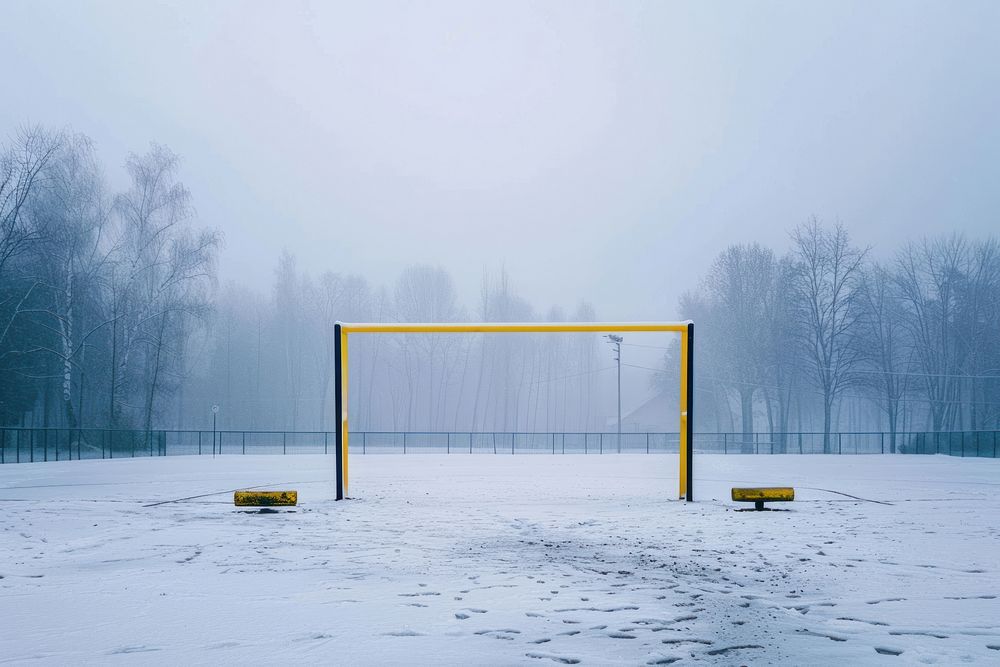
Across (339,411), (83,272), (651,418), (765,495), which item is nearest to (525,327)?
(339,411)

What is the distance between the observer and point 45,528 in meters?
9.11

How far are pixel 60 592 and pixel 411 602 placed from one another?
2942mm

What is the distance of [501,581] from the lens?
610cm

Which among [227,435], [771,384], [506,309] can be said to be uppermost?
[506,309]

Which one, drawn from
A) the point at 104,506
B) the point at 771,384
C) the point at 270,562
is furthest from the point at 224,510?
the point at 771,384

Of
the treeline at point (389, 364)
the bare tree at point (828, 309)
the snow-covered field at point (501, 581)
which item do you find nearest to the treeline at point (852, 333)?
the bare tree at point (828, 309)

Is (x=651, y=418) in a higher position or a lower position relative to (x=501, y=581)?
lower

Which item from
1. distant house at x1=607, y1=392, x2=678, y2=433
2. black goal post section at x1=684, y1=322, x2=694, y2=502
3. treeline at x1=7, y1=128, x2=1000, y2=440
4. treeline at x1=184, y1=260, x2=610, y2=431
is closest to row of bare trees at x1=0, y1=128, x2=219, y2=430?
treeline at x1=7, y1=128, x2=1000, y2=440

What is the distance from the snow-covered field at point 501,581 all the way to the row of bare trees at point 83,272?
68.1 ft

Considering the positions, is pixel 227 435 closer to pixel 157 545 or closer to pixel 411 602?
pixel 157 545

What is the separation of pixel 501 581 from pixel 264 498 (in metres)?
5.44

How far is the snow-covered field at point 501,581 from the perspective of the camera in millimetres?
4402

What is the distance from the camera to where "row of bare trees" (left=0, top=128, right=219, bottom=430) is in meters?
28.5

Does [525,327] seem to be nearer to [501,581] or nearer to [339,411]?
[339,411]
